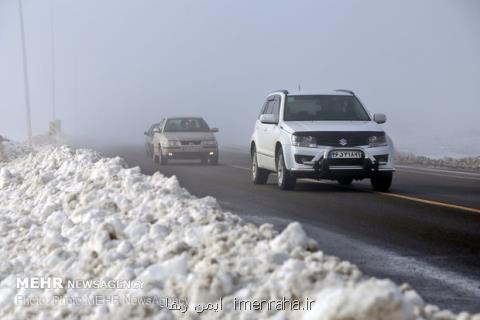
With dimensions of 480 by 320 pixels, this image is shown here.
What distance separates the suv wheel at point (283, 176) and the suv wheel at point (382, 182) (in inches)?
58.4

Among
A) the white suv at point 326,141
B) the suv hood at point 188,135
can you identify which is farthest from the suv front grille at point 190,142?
the white suv at point 326,141

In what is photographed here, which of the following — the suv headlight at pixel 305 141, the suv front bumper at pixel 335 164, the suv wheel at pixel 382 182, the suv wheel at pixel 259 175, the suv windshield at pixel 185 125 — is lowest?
the suv windshield at pixel 185 125

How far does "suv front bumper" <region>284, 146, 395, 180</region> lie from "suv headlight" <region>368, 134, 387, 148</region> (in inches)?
3.5

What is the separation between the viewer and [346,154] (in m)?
13.3

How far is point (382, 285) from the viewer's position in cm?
371

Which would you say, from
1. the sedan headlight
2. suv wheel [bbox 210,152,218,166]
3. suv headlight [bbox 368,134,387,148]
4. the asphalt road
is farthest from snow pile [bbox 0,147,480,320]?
suv wheel [bbox 210,152,218,166]

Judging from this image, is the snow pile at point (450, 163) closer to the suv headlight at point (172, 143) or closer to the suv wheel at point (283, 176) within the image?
the suv headlight at point (172, 143)

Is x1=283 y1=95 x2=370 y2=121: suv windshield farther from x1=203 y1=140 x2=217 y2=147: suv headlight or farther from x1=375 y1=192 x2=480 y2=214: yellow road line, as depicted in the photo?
x1=203 y1=140 x2=217 y2=147: suv headlight

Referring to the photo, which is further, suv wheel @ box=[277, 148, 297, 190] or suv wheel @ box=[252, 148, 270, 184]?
suv wheel @ box=[252, 148, 270, 184]

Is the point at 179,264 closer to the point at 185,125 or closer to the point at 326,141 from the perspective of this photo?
the point at 326,141

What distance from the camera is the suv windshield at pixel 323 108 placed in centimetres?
1435

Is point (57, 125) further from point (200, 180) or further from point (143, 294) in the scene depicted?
point (143, 294)

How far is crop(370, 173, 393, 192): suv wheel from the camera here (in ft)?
45.5

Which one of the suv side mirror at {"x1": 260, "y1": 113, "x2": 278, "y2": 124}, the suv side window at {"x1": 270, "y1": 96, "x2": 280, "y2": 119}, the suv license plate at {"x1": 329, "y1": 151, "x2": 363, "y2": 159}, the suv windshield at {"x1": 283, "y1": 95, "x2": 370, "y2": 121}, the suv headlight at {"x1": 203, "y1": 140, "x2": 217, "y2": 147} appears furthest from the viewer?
the suv headlight at {"x1": 203, "y1": 140, "x2": 217, "y2": 147}
